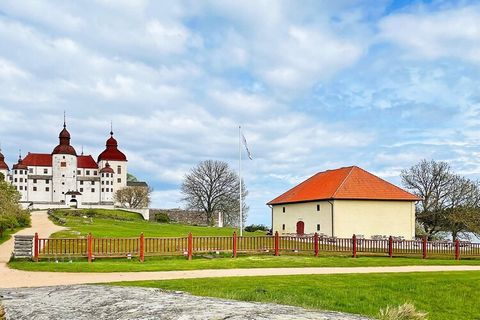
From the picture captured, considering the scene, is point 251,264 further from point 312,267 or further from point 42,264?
point 42,264

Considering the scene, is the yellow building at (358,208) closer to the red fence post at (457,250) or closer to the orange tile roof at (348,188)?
the orange tile roof at (348,188)

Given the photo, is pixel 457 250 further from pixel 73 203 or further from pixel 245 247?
pixel 73 203

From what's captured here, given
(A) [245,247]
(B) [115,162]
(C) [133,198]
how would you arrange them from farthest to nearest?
(B) [115,162], (C) [133,198], (A) [245,247]

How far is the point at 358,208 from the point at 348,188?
1760mm

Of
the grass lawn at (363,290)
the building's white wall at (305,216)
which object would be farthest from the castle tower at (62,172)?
the grass lawn at (363,290)

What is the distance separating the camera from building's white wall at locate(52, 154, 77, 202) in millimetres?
100500

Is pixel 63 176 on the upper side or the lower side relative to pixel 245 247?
upper

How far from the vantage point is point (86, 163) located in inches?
4149

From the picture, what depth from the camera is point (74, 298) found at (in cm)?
467

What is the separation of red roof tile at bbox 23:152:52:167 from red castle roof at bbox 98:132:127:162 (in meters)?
10.1

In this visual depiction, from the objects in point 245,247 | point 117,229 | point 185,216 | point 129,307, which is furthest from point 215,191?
point 129,307

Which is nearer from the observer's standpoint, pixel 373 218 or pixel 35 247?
pixel 35 247

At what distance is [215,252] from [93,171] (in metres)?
84.6

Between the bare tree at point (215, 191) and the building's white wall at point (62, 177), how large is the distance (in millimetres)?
34067
